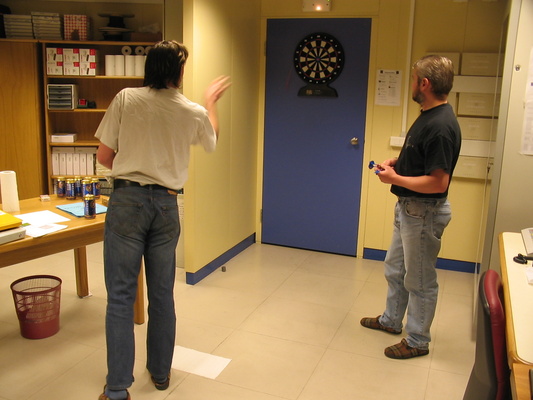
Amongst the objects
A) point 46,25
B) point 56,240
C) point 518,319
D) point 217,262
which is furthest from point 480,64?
point 46,25

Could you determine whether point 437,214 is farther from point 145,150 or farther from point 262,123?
point 262,123

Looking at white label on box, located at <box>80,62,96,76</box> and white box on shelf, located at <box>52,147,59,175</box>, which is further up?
white label on box, located at <box>80,62,96,76</box>

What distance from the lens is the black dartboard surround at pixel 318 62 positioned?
418cm

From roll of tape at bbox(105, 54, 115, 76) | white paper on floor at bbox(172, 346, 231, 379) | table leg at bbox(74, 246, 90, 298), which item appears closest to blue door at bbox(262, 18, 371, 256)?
roll of tape at bbox(105, 54, 115, 76)

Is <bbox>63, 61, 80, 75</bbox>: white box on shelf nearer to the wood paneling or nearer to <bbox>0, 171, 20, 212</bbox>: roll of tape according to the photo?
the wood paneling

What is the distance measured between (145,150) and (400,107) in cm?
262

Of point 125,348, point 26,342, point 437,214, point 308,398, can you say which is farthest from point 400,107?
point 26,342

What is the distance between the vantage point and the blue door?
4.18 meters

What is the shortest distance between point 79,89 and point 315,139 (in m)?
2.45

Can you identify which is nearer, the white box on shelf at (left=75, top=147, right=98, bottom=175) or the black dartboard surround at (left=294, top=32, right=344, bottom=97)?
the black dartboard surround at (left=294, top=32, right=344, bottom=97)

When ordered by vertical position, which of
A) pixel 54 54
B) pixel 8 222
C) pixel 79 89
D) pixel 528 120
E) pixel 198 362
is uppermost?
pixel 54 54

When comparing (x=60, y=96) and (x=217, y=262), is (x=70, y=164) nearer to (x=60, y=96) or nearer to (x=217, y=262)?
(x=60, y=96)

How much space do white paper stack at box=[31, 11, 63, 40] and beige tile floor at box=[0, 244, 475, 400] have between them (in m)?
2.20

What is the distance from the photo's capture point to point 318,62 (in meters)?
4.23
